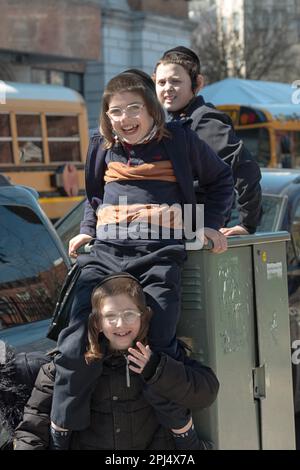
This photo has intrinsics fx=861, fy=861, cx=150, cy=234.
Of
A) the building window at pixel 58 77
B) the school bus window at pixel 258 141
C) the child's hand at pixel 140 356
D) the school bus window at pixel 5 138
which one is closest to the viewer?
the child's hand at pixel 140 356

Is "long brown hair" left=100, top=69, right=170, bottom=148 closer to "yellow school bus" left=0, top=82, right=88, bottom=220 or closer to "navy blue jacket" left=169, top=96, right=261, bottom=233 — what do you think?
"navy blue jacket" left=169, top=96, right=261, bottom=233

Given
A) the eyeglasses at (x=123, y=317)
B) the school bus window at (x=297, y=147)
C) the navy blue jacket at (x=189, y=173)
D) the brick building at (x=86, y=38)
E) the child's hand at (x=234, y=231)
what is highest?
the brick building at (x=86, y=38)

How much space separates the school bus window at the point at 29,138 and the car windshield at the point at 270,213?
29.3 feet

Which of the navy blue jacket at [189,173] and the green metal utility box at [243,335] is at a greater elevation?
the navy blue jacket at [189,173]

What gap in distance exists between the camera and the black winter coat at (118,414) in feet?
9.80

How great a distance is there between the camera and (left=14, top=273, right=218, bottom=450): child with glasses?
9.60 ft

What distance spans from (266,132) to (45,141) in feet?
16.2

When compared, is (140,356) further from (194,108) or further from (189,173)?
(194,108)

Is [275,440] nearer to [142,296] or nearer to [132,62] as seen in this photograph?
[142,296]

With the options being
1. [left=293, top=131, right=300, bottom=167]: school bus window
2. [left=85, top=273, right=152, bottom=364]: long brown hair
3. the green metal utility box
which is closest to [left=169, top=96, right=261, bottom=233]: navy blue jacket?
the green metal utility box

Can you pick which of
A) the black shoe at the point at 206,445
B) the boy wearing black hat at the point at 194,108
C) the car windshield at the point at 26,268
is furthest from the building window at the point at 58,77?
the black shoe at the point at 206,445

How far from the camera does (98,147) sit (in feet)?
11.0

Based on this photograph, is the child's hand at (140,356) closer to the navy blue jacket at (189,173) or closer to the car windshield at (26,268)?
the navy blue jacket at (189,173)

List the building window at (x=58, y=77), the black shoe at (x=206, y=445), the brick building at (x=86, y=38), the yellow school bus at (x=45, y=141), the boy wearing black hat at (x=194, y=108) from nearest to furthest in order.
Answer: the black shoe at (x=206, y=445) → the boy wearing black hat at (x=194, y=108) → the yellow school bus at (x=45, y=141) → the brick building at (x=86, y=38) → the building window at (x=58, y=77)
